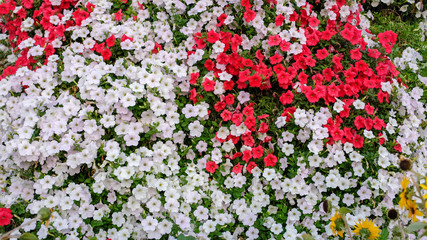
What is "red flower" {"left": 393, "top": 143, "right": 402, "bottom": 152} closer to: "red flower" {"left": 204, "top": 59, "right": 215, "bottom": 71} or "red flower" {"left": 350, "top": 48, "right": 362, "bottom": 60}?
"red flower" {"left": 350, "top": 48, "right": 362, "bottom": 60}

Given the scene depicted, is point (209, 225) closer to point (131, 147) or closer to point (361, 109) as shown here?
point (131, 147)

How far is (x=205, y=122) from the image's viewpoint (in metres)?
3.29

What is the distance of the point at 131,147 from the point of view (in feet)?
10.2

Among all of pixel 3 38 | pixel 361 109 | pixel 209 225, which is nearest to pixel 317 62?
pixel 361 109

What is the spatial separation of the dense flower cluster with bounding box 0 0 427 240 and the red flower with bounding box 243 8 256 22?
1 centimetres

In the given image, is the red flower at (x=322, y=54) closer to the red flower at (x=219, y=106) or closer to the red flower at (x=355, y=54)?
the red flower at (x=355, y=54)

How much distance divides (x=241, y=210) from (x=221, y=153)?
0.49 m

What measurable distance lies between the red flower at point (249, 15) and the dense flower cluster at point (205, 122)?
0.5 inches

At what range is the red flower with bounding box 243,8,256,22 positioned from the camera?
3460mm

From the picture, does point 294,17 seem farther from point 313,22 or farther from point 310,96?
point 310,96

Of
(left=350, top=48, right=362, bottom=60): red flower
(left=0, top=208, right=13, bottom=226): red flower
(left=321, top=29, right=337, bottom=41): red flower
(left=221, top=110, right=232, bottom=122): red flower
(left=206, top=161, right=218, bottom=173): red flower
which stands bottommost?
(left=0, top=208, right=13, bottom=226): red flower

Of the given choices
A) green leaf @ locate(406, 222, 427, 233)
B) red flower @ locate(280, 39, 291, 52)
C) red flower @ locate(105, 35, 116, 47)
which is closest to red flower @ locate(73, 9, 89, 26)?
red flower @ locate(105, 35, 116, 47)

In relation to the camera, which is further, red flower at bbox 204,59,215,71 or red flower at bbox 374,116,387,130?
red flower at bbox 204,59,215,71

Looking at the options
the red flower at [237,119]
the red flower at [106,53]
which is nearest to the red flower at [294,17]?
the red flower at [237,119]
